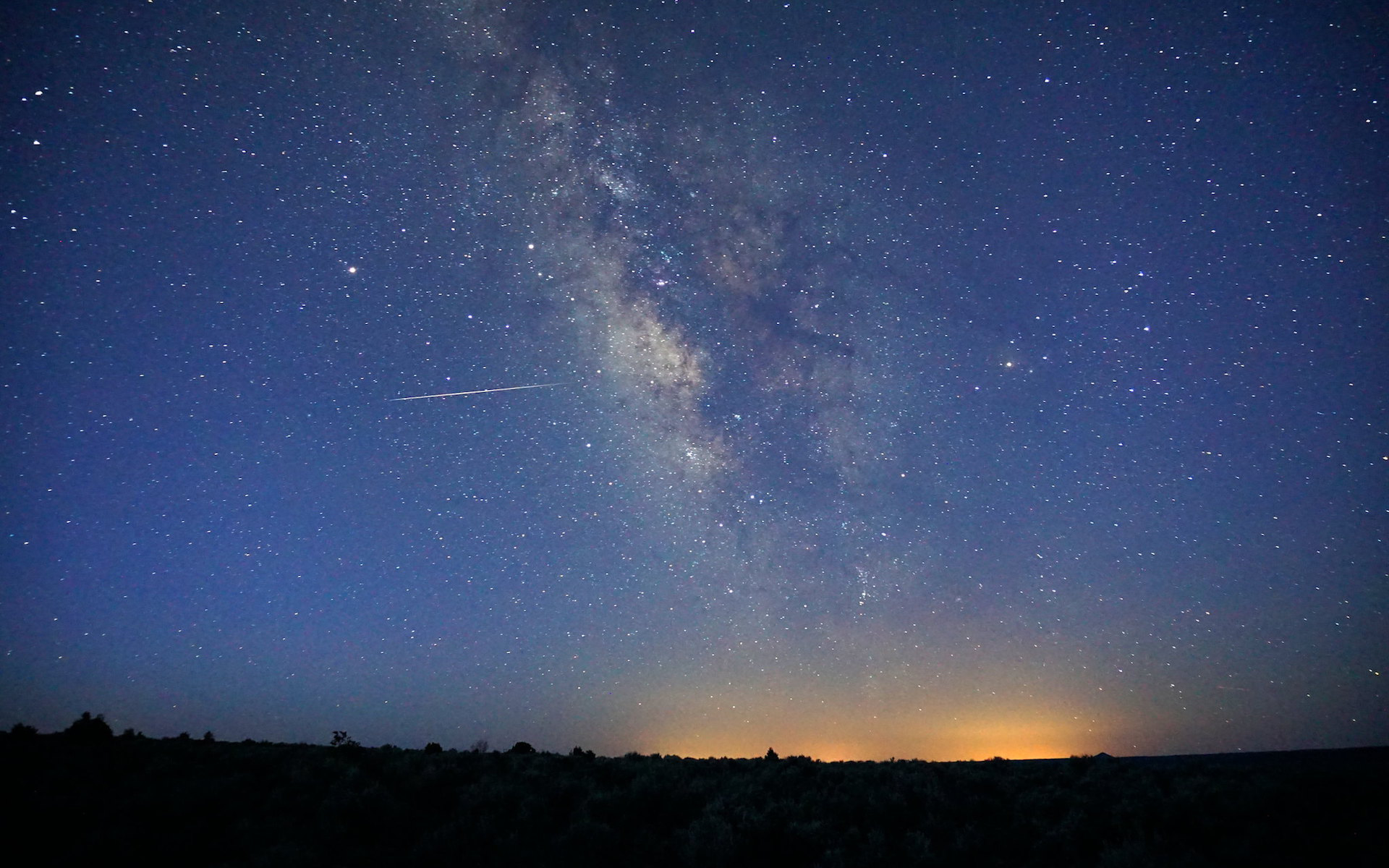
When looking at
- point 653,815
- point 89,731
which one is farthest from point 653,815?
point 89,731

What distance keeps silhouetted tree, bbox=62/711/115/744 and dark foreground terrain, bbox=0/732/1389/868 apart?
4.40 metres

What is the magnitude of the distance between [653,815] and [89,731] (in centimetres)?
2006

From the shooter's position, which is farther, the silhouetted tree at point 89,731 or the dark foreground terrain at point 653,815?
the silhouetted tree at point 89,731

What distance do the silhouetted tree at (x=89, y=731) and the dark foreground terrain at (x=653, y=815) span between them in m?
4.40

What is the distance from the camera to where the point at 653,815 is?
1130 cm

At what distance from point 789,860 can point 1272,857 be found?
23.1ft

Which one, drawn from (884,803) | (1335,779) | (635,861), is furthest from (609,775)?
(1335,779)

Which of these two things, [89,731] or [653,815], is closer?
[653,815]

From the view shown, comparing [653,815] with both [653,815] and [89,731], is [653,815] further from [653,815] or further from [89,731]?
[89,731]

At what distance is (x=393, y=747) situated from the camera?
20.8m

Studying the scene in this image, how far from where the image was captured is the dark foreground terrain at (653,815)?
29.5ft

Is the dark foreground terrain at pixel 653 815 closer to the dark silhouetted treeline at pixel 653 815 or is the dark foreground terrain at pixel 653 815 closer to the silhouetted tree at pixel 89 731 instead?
the dark silhouetted treeline at pixel 653 815

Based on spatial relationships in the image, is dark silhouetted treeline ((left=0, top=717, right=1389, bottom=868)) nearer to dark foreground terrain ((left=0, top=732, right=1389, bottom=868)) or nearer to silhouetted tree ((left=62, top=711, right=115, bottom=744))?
dark foreground terrain ((left=0, top=732, right=1389, bottom=868))

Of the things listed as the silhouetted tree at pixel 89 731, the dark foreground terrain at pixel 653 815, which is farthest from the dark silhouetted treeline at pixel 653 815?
the silhouetted tree at pixel 89 731
